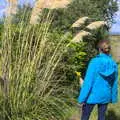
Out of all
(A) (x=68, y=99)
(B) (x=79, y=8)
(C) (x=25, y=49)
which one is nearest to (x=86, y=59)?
(B) (x=79, y=8)

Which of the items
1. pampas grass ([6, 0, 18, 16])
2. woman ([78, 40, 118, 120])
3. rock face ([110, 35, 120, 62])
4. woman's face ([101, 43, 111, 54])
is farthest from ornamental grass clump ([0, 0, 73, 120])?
rock face ([110, 35, 120, 62])

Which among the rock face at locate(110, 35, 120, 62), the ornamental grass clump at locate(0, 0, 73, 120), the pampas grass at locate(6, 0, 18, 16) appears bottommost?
the rock face at locate(110, 35, 120, 62)

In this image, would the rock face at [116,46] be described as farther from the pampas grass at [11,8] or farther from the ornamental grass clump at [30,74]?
the pampas grass at [11,8]

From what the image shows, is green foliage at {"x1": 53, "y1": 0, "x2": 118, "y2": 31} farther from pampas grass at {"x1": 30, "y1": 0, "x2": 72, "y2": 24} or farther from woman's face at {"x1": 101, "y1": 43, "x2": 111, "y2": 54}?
woman's face at {"x1": 101, "y1": 43, "x2": 111, "y2": 54}

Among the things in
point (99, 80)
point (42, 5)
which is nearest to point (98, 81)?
point (99, 80)

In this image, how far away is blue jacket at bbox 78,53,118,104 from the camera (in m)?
8.38

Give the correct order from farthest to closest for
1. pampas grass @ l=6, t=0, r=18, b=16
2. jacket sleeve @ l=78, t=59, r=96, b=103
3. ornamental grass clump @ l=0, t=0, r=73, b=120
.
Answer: pampas grass @ l=6, t=0, r=18, b=16, ornamental grass clump @ l=0, t=0, r=73, b=120, jacket sleeve @ l=78, t=59, r=96, b=103

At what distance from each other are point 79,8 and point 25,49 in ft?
21.2

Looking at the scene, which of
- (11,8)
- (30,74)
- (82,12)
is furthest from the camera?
(82,12)

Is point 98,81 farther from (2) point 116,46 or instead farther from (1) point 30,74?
(2) point 116,46

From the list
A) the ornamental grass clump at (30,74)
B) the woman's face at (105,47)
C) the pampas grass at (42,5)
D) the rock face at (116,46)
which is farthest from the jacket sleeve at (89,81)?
the rock face at (116,46)

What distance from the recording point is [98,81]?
27.8 feet

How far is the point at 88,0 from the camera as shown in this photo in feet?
54.0

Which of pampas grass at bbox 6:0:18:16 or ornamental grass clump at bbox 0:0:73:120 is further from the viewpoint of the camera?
pampas grass at bbox 6:0:18:16
